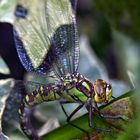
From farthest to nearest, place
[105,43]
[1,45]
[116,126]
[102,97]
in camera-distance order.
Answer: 1. [105,43]
2. [1,45]
3. [102,97]
4. [116,126]

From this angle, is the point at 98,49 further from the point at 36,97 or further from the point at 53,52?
the point at 36,97

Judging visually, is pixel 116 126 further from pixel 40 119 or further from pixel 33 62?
pixel 40 119

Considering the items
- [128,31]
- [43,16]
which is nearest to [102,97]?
[43,16]

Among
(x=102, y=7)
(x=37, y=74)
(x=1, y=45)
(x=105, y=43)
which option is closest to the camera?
(x=37, y=74)

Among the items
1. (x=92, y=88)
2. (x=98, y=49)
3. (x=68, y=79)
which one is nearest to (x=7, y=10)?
(x=68, y=79)

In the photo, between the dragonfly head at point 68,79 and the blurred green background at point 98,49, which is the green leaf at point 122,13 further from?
the dragonfly head at point 68,79

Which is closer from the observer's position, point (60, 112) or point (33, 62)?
point (33, 62)

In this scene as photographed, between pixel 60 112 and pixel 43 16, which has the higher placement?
pixel 43 16

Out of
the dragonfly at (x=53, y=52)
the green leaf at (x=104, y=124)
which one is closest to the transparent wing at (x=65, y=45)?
the dragonfly at (x=53, y=52)
